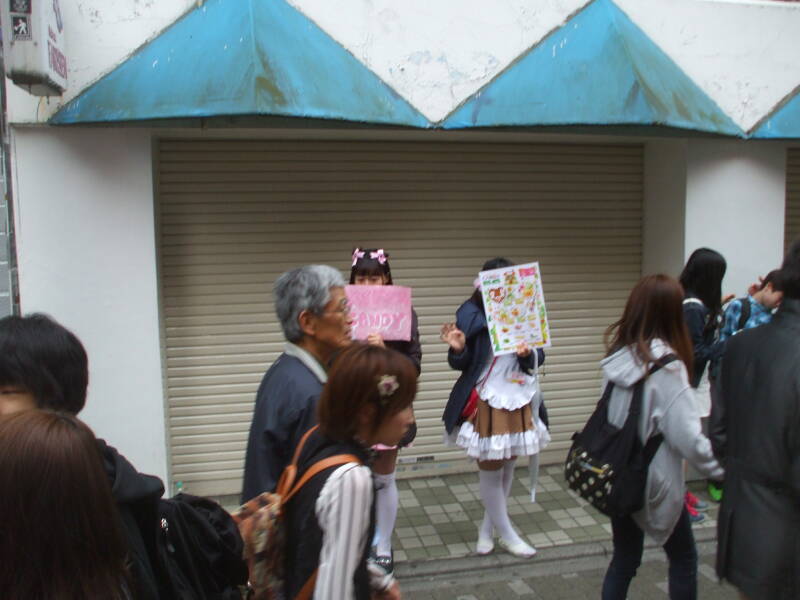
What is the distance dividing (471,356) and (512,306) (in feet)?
1.39

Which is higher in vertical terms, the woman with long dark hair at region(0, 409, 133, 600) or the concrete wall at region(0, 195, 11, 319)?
the concrete wall at region(0, 195, 11, 319)

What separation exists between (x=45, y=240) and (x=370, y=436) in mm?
3473

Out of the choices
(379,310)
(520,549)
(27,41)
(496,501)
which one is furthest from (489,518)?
(27,41)

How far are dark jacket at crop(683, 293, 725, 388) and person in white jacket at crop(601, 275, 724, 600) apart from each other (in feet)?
4.66

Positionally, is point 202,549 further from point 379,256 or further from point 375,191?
point 375,191

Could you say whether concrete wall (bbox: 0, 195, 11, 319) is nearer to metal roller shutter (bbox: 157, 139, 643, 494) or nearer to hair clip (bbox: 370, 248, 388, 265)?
metal roller shutter (bbox: 157, 139, 643, 494)

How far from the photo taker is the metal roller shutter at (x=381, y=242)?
5.23 metres

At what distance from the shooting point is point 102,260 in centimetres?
459

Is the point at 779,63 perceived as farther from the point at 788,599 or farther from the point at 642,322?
the point at 788,599

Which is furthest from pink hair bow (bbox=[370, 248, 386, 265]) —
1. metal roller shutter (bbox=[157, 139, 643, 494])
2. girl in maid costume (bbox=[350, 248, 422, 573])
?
metal roller shutter (bbox=[157, 139, 643, 494])

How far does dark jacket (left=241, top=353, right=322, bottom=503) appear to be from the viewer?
7.75 feet

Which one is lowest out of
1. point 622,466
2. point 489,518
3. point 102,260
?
point 489,518

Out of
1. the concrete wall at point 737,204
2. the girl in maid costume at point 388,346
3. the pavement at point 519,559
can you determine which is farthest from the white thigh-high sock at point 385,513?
the concrete wall at point 737,204

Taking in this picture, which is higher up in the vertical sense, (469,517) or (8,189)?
(8,189)
